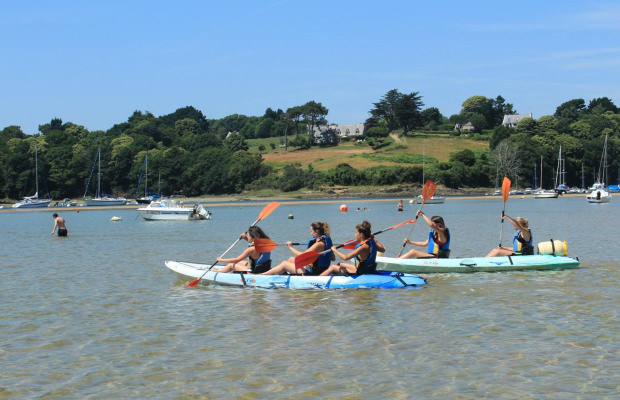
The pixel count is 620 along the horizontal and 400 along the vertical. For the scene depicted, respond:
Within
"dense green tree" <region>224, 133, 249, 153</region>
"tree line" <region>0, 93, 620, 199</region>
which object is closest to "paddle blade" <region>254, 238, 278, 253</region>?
"tree line" <region>0, 93, 620, 199</region>

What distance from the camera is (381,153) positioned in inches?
5719

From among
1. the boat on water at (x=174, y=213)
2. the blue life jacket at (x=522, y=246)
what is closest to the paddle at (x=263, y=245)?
the blue life jacket at (x=522, y=246)

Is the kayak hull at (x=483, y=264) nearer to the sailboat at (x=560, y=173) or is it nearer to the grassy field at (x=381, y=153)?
the sailboat at (x=560, y=173)

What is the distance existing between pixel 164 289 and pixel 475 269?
870 cm

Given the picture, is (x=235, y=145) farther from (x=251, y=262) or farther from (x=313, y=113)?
(x=251, y=262)

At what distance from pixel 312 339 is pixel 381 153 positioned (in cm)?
13499

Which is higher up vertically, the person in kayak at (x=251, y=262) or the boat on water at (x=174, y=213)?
the person in kayak at (x=251, y=262)

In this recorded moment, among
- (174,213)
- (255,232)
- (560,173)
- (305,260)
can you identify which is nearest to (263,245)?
(255,232)

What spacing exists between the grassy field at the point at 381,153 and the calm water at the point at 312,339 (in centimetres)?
11558

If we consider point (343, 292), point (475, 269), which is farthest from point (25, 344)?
point (475, 269)

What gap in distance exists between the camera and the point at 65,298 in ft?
54.3

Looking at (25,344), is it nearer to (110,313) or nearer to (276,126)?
(110,313)

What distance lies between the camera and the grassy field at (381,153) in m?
137

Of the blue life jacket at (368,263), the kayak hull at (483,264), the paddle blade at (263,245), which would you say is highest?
the paddle blade at (263,245)
